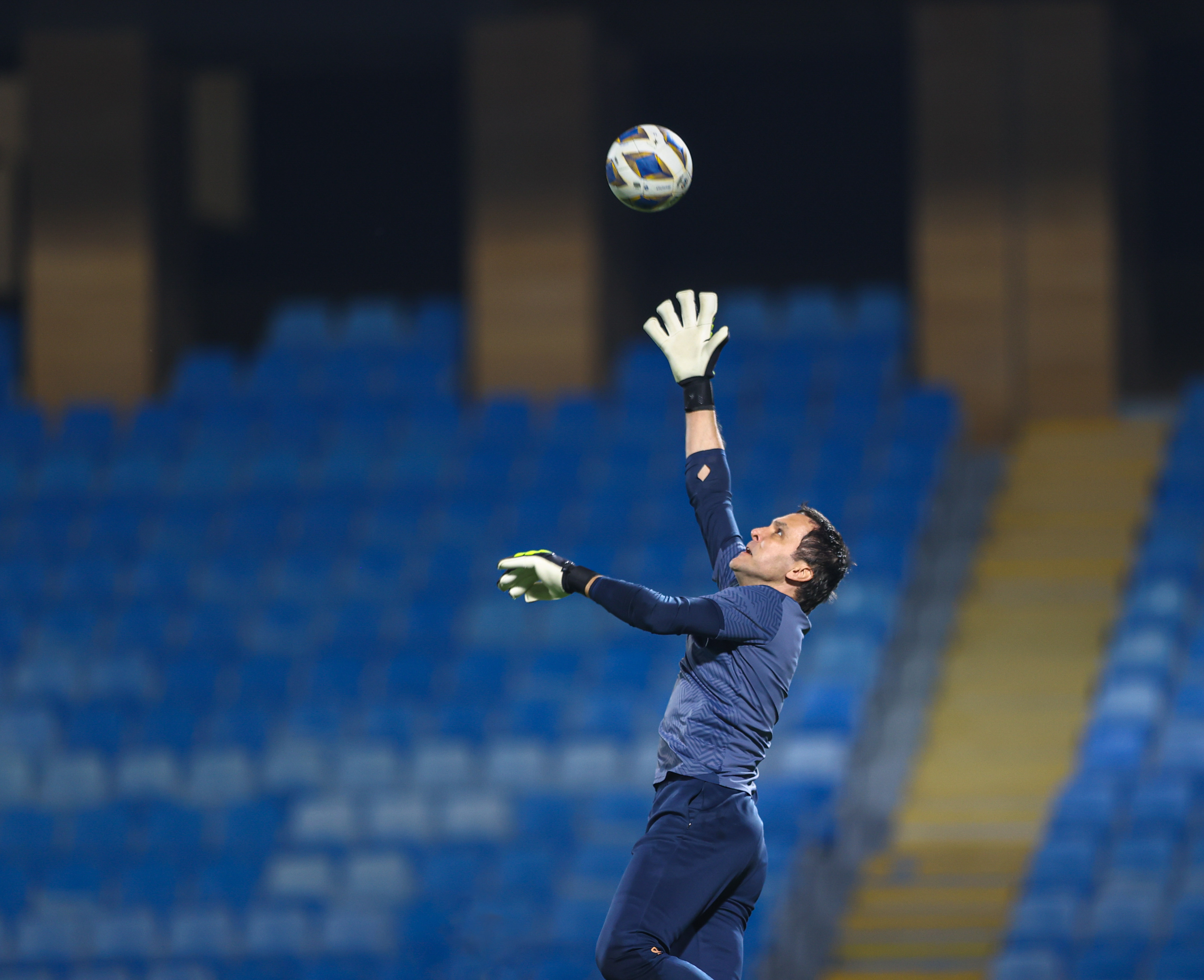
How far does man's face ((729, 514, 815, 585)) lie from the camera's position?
395cm

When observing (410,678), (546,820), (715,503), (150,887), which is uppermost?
(715,503)

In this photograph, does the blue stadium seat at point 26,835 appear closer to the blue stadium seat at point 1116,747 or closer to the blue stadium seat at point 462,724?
the blue stadium seat at point 462,724

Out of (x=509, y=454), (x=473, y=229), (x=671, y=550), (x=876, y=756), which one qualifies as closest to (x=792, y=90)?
(x=473, y=229)

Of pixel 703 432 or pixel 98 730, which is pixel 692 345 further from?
pixel 98 730

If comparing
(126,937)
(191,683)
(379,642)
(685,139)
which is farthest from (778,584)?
(685,139)

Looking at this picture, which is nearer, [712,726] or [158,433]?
[712,726]

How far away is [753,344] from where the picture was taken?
10.2m

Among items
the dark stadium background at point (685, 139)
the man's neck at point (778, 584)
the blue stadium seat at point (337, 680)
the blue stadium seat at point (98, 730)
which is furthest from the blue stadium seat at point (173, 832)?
the dark stadium background at point (685, 139)

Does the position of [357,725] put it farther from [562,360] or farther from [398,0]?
[398,0]

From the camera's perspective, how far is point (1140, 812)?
6824 millimetres

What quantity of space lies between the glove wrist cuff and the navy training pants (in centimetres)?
51

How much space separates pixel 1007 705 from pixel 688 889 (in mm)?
4724

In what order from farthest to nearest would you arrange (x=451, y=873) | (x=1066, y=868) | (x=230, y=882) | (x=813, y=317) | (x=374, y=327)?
(x=374, y=327)
(x=813, y=317)
(x=230, y=882)
(x=451, y=873)
(x=1066, y=868)

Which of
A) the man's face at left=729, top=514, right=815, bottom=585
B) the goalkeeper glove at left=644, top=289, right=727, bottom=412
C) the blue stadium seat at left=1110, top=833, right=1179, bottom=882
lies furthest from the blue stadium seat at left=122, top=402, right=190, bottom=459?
the man's face at left=729, top=514, right=815, bottom=585
